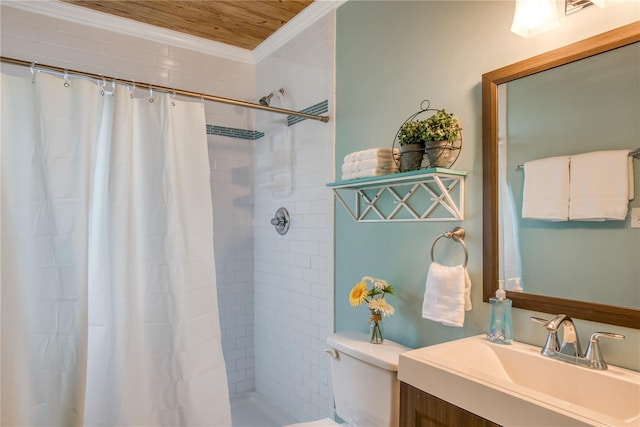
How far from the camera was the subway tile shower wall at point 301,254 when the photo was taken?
94.0 inches

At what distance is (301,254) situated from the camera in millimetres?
2572

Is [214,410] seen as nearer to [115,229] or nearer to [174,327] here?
[174,327]

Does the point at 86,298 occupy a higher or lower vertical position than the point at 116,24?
lower

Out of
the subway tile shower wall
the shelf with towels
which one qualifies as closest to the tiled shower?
the subway tile shower wall

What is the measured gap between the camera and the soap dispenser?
1.39 metres

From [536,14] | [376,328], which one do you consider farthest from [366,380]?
[536,14]

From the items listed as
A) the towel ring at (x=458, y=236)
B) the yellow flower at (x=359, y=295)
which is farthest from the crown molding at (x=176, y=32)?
the yellow flower at (x=359, y=295)

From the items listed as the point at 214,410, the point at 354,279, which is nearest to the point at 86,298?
the point at 214,410

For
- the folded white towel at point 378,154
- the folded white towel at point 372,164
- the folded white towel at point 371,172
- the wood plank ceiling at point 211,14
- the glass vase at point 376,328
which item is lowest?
the glass vase at point 376,328

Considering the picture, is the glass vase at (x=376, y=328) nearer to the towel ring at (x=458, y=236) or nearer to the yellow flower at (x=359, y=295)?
the yellow flower at (x=359, y=295)

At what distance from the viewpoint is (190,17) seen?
8.43ft

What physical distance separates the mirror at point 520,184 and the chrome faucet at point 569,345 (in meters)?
0.05

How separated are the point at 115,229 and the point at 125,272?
181mm

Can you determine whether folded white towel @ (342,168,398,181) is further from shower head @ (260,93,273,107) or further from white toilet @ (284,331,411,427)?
shower head @ (260,93,273,107)
